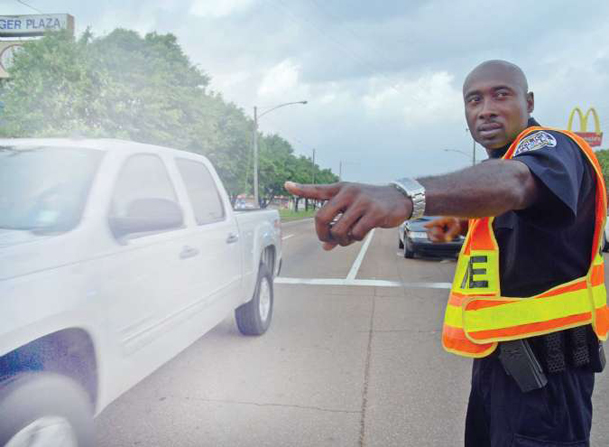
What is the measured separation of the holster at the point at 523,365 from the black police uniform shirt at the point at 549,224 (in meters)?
0.17

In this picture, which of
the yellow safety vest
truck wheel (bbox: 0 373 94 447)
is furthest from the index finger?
truck wheel (bbox: 0 373 94 447)

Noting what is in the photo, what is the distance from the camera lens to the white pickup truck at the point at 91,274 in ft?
6.21

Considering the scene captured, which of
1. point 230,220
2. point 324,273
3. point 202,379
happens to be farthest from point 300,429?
point 324,273

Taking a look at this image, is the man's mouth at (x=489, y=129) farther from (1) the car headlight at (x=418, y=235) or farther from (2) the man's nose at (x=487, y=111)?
(1) the car headlight at (x=418, y=235)

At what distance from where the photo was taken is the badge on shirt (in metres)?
1.21

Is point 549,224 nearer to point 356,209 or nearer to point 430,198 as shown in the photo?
point 430,198

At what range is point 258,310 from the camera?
5.17 m

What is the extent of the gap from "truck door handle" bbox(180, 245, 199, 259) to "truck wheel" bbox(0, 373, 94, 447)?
116cm

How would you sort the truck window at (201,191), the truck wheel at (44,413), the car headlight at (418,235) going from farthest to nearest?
the car headlight at (418,235) → the truck window at (201,191) → the truck wheel at (44,413)

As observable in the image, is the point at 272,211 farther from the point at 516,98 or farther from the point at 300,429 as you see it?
the point at 516,98

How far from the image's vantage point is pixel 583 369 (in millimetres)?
1530

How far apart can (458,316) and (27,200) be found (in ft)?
7.74

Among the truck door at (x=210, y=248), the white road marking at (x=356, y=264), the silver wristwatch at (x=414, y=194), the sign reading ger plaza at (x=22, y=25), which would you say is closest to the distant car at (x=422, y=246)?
the white road marking at (x=356, y=264)

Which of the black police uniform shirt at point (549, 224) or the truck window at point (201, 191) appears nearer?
the black police uniform shirt at point (549, 224)
